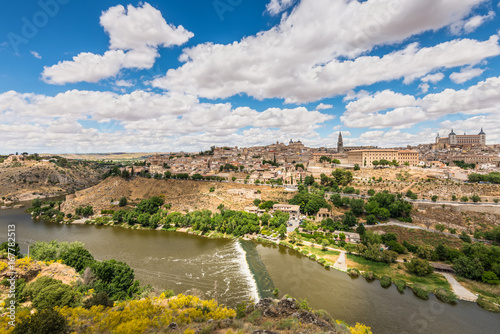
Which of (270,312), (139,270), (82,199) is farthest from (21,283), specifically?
(82,199)

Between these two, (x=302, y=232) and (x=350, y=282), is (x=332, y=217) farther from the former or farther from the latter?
(x=350, y=282)

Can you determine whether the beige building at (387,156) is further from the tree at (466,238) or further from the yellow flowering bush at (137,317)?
the yellow flowering bush at (137,317)

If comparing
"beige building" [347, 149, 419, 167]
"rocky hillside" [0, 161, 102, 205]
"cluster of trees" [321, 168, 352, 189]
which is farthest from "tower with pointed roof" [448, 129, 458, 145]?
"rocky hillside" [0, 161, 102, 205]

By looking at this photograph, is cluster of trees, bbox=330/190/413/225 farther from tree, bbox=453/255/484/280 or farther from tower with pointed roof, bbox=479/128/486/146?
tower with pointed roof, bbox=479/128/486/146

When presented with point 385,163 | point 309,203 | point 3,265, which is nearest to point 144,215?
point 3,265

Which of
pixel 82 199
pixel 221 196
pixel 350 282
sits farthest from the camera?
pixel 82 199

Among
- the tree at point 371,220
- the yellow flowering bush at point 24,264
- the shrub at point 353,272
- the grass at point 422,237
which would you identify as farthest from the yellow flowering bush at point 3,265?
the tree at point 371,220
